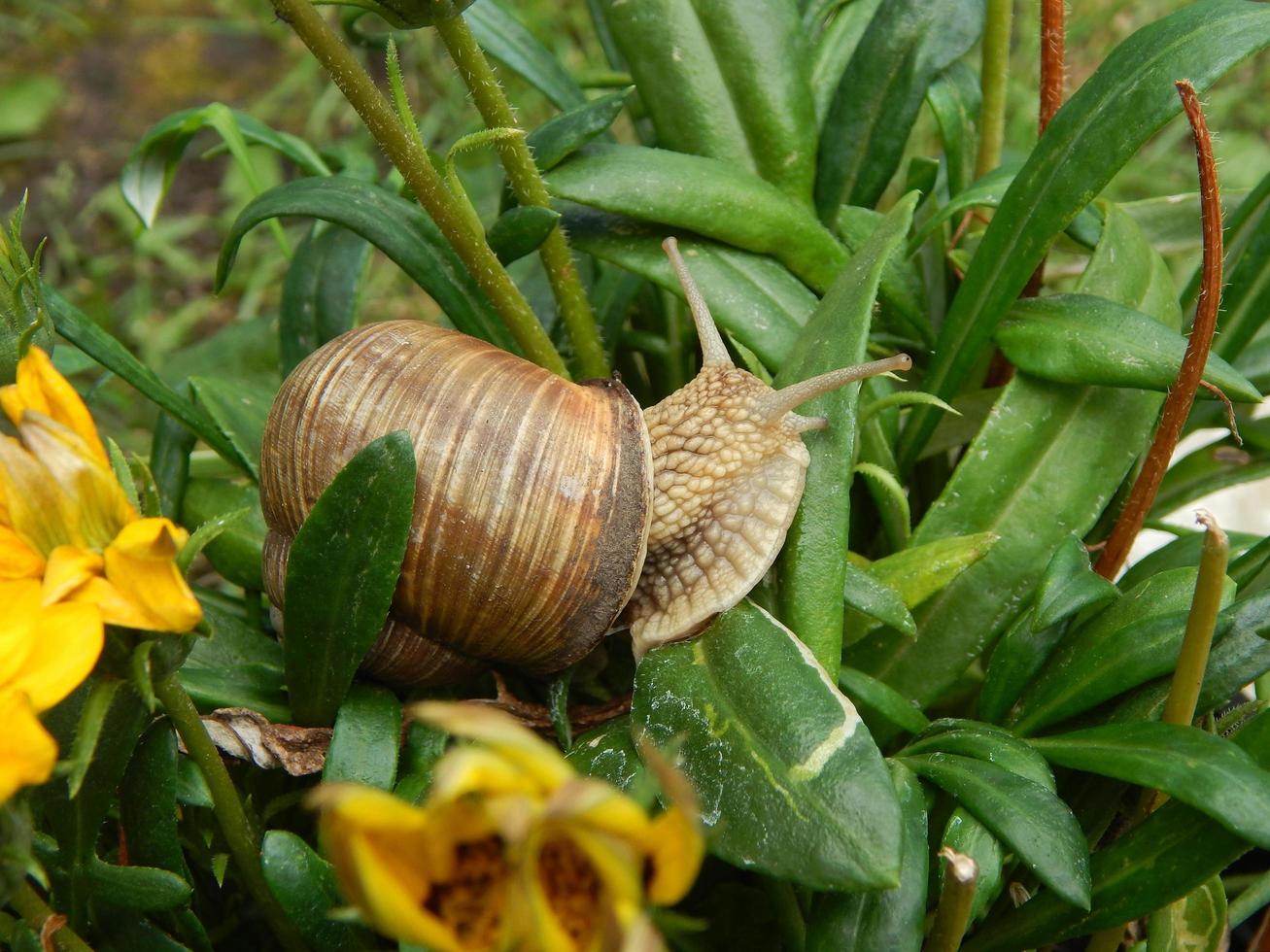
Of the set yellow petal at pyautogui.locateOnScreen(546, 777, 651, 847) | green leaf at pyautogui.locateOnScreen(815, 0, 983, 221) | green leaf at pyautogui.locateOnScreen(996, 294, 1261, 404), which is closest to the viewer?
yellow petal at pyautogui.locateOnScreen(546, 777, 651, 847)

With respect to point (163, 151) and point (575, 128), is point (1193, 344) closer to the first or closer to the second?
point (575, 128)

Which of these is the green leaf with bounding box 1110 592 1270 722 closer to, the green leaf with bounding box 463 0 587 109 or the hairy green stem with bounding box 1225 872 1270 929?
the hairy green stem with bounding box 1225 872 1270 929

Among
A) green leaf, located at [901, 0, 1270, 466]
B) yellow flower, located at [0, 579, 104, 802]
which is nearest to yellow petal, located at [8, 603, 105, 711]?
yellow flower, located at [0, 579, 104, 802]

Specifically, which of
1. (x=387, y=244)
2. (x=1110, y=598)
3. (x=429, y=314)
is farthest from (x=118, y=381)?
(x=1110, y=598)

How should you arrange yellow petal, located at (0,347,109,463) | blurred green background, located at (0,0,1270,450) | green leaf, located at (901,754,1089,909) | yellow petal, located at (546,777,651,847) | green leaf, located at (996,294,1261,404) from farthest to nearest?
blurred green background, located at (0,0,1270,450) → green leaf, located at (996,294,1261,404) → green leaf, located at (901,754,1089,909) → yellow petal, located at (0,347,109,463) → yellow petal, located at (546,777,651,847)

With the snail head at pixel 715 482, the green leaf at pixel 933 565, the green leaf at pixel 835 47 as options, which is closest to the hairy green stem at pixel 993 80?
the green leaf at pixel 835 47

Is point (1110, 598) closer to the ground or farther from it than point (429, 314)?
farther from it

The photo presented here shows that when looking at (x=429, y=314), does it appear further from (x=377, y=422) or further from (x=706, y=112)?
(x=377, y=422)
